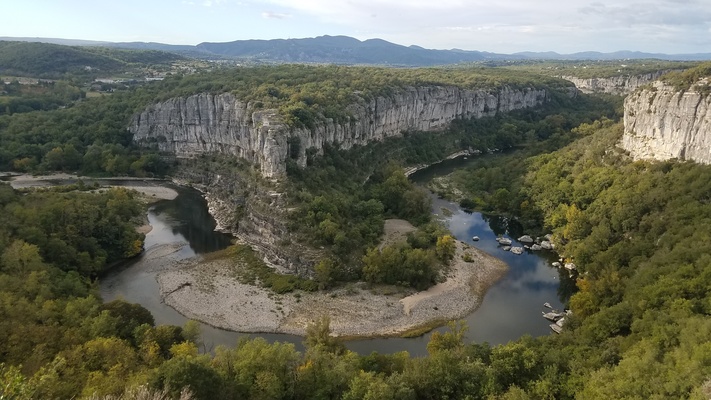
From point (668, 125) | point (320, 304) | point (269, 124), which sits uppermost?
point (668, 125)

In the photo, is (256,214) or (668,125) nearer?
(668,125)

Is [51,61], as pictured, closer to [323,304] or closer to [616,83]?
[323,304]

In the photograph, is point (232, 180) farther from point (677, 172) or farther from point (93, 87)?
point (93, 87)

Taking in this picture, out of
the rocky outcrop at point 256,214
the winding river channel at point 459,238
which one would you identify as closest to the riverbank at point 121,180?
the winding river channel at point 459,238

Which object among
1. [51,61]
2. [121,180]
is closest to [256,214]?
[121,180]

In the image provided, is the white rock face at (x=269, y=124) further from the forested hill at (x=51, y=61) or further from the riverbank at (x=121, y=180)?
the forested hill at (x=51, y=61)

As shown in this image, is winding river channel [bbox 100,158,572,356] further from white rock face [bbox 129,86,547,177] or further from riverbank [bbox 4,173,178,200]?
white rock face [bbox 129,86,547,177]
